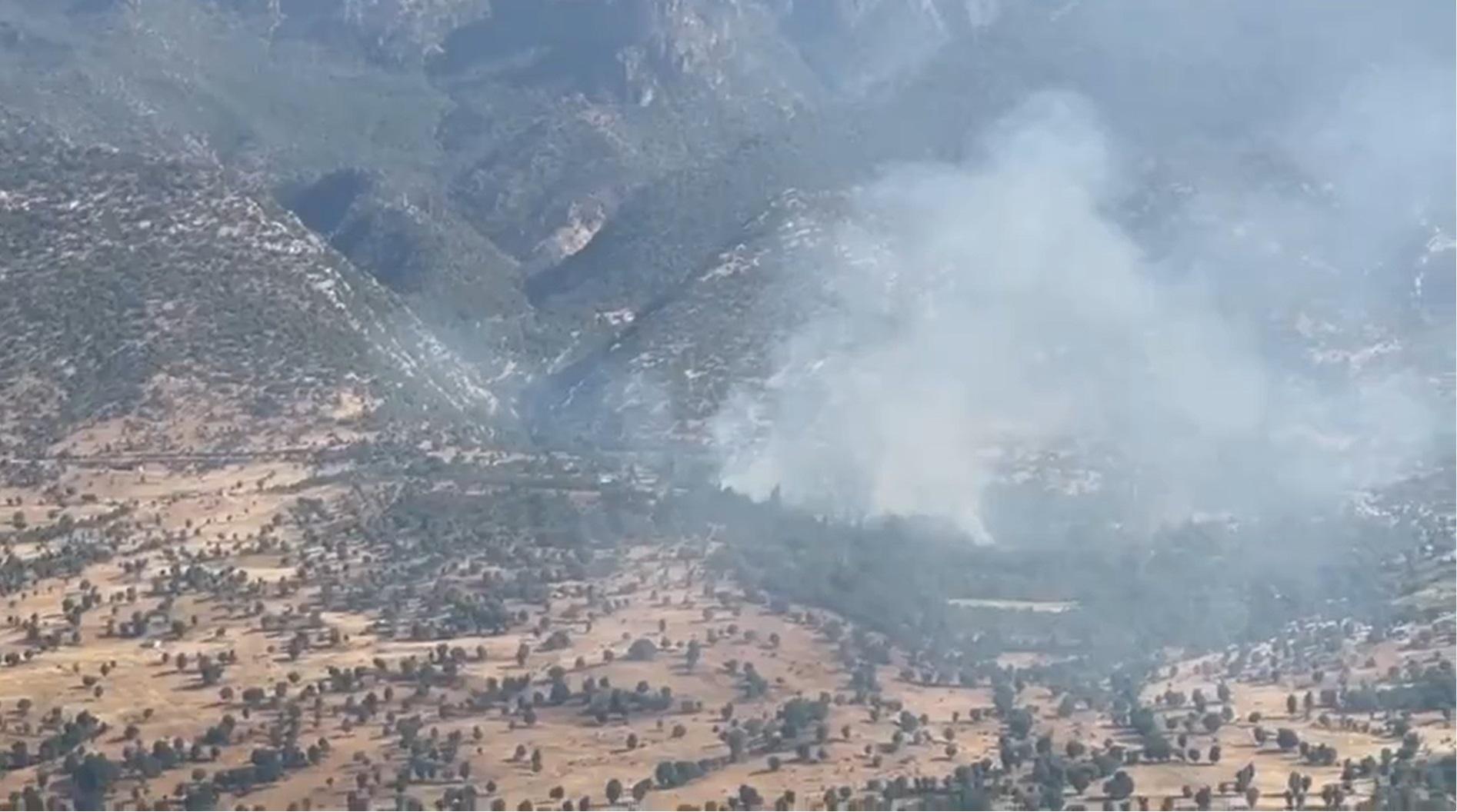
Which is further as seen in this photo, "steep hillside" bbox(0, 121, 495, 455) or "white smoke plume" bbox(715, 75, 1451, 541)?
"white smoke plume" bbox(715, 75, 1451, 541)

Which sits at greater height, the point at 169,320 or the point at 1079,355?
the point at 169,320

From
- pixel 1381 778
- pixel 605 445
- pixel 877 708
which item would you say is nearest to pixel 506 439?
pixel 605 445

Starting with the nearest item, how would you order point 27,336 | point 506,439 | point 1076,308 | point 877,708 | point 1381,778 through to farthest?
point 1381,778 < point 877,708 < point 27,336 < point 506,439 < point 1076,308

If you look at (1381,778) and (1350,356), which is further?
(1350,356)

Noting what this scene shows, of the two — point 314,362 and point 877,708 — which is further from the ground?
point 314,362

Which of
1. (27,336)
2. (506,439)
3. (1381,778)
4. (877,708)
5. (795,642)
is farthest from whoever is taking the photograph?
(506,439)

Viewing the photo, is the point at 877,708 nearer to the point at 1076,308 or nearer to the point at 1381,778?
the point at 1381,778

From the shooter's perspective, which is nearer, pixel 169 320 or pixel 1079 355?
pixel 169 320

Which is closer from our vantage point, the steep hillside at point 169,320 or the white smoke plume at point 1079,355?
the steep hillside at point 169,320
